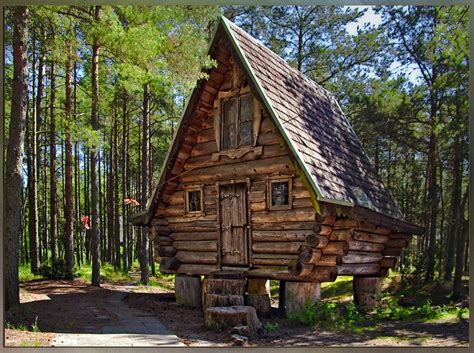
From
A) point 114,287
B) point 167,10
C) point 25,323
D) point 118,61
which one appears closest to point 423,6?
point 167,10

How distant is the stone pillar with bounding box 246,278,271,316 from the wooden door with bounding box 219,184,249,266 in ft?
1.16

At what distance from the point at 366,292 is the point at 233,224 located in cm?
218

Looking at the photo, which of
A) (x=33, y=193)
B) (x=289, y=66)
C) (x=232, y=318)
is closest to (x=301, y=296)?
(x=232, y=318)

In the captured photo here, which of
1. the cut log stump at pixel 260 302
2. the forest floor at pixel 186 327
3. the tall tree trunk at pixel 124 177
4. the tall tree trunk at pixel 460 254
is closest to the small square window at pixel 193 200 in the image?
the tall tree trunk at pixel 124 177

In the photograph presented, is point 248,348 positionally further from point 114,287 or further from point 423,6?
point 423,6

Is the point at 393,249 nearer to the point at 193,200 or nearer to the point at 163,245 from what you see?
the point at 193,200

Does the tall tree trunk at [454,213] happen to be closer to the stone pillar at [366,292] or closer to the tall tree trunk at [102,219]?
the stone pillar at [366,292]

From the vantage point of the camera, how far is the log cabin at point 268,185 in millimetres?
6688

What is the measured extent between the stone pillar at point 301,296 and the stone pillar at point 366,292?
1.82 feet

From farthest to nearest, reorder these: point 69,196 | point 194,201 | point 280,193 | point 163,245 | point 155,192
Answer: point 163,245 < point 194,201 < point 155,192 < point 280,193 < point 69,196

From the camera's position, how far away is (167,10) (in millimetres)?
6578

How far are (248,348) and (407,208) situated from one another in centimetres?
282

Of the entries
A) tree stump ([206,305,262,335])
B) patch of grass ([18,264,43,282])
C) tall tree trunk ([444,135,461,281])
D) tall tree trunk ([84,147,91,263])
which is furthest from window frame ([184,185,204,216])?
tall tree trunk ([444,135,461,281])

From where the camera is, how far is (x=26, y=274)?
6.55m
